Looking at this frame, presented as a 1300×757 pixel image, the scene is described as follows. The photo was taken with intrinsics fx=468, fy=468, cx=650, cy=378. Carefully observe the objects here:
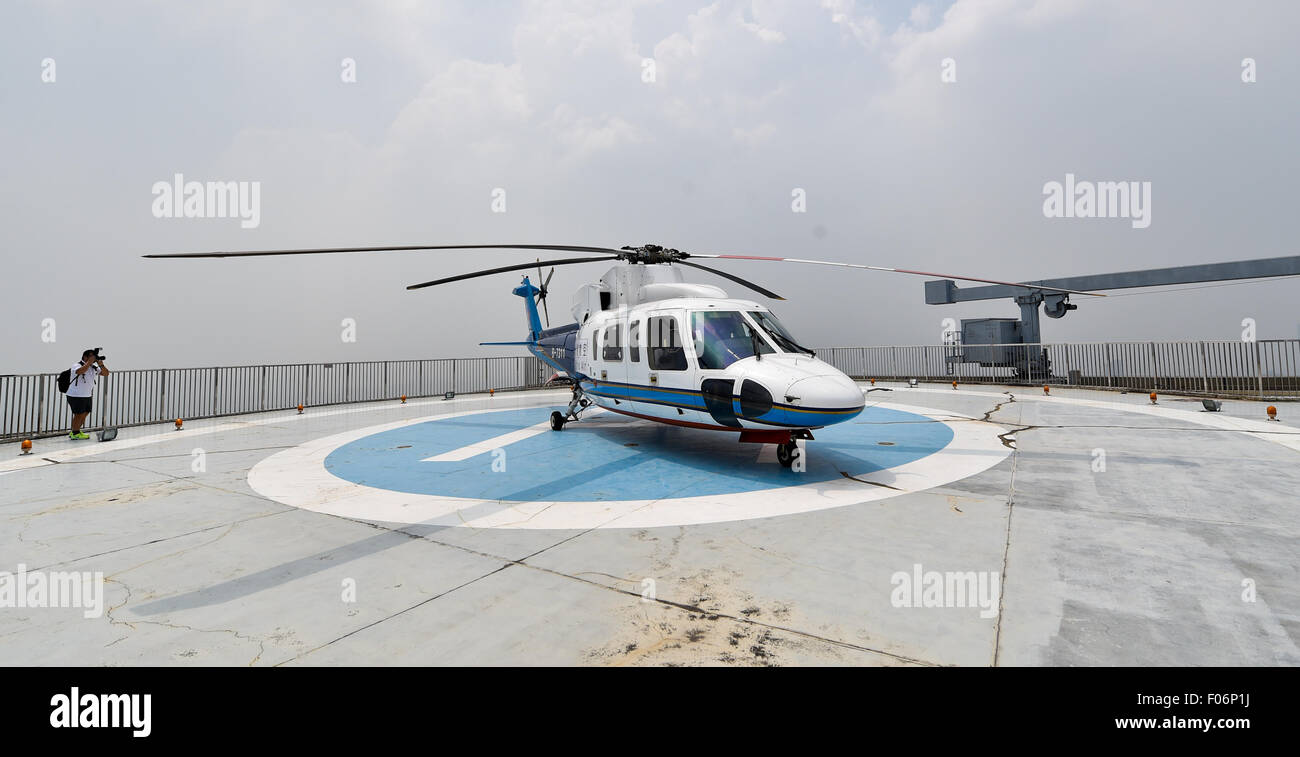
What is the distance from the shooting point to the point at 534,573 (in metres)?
3.68

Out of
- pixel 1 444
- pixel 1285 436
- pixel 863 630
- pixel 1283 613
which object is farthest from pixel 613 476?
pixel 1 444

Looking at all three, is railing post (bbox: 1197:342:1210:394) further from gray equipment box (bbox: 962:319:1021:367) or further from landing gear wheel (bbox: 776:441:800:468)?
landing gear wheel (bbox: 776:441:800:468)

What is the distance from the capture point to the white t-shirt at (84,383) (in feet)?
36.8

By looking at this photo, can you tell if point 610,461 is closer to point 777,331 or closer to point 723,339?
point 723,339

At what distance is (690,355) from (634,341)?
5.14ft

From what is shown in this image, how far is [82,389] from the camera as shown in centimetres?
1131

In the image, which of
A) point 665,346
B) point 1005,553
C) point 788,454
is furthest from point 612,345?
point 1005,553

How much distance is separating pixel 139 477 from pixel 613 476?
7.25 metres

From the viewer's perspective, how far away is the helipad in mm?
2656

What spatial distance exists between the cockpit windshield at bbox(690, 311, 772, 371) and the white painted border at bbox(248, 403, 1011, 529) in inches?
79.1

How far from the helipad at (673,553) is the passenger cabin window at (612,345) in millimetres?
1916

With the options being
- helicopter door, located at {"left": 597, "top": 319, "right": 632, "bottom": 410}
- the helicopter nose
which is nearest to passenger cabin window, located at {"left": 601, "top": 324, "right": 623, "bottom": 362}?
helicopter door, located at {"left": 597, "top": 319, "right": 632, "bottom": 410}

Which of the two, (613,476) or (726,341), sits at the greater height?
(726,341)
